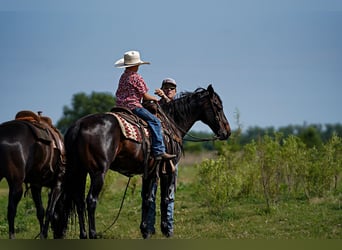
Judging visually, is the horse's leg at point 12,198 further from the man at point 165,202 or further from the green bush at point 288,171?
the green bush at point 288,171

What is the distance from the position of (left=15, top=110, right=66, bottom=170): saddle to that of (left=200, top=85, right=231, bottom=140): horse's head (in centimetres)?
258

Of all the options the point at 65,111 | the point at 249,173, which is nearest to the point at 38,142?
the point at 249,173

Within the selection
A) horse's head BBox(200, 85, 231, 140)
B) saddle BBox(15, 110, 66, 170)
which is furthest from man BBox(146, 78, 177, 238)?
saddle BBox(15, 110, 66, 170)

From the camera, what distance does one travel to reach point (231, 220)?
11492 mm

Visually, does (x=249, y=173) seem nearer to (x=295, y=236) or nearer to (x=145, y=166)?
(x=295, y=236)

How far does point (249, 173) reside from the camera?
14703 millimetres

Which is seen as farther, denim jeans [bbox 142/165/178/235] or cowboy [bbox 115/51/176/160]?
denim jeans [bbox 142/165/178/235]

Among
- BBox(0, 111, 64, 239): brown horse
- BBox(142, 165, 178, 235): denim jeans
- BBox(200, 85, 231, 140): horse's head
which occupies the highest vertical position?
BBox(200, 85, 231, 140): horse's head

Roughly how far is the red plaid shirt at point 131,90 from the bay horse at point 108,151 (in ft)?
1.85

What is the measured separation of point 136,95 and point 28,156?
1.94 meters

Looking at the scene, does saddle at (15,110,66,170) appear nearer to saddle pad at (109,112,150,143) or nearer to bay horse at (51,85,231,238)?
bay horse at (51,85,231,238)

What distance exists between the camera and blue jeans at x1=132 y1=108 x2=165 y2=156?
8.88 m

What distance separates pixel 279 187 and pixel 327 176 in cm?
125

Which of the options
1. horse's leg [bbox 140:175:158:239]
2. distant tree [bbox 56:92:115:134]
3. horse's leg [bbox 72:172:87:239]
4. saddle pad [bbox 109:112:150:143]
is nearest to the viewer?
saddle pad [bbox 109:112:150:143]
